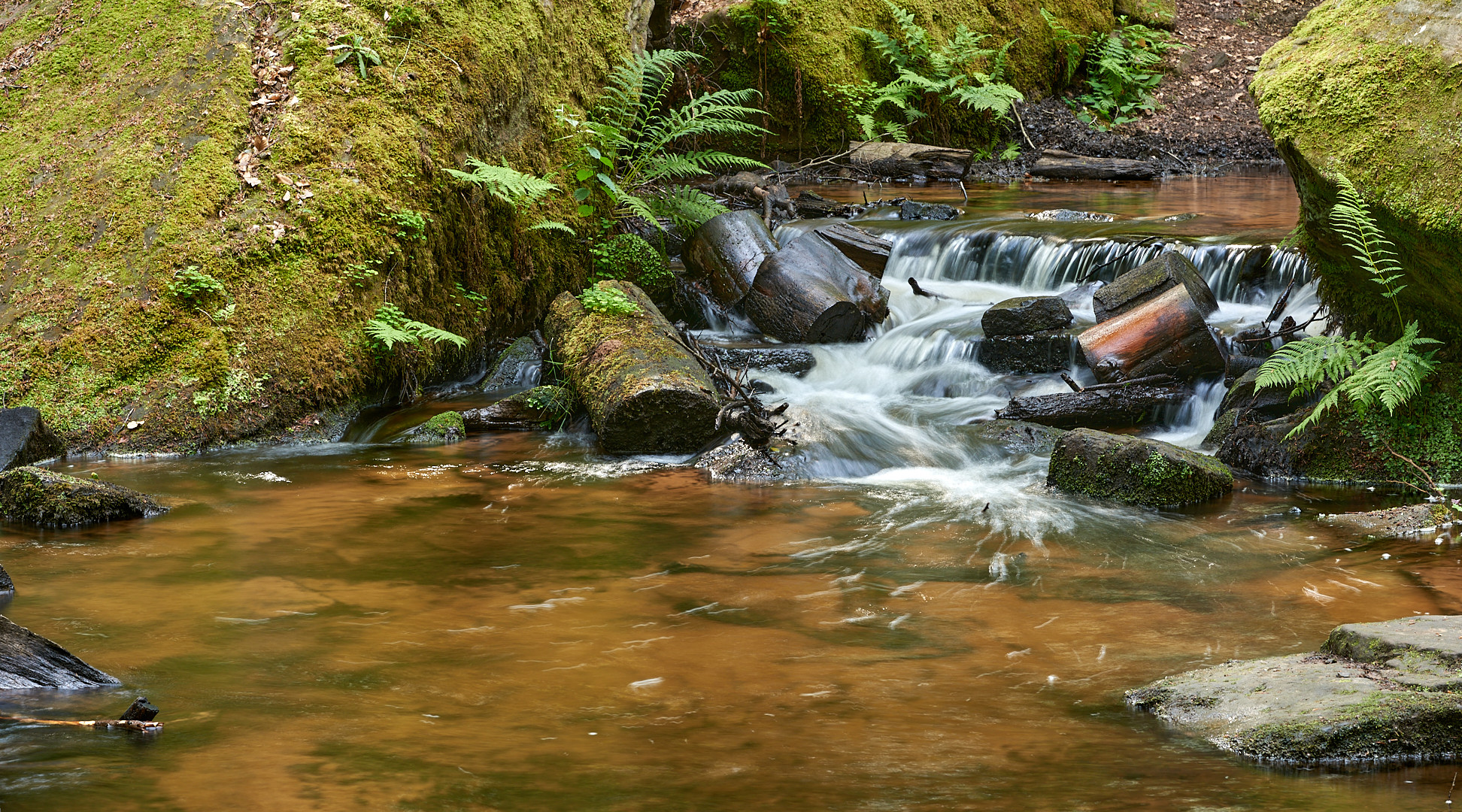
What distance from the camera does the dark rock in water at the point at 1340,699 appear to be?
316cm

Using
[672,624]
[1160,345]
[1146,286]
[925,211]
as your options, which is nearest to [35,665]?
[672,624]

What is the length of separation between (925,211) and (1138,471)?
6658 mm

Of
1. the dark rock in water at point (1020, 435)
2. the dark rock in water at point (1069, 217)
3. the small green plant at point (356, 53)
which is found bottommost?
the dark rock in water at point (1020, 435)

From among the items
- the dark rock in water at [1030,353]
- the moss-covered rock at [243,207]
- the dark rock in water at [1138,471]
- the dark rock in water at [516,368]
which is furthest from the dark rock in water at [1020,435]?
the moss-covered rock at [243,207]

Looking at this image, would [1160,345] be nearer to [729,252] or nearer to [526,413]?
[729,252]

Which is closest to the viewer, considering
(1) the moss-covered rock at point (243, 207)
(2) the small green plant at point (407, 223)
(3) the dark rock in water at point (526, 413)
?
(1) the moss-covered rock at point (243, 207)

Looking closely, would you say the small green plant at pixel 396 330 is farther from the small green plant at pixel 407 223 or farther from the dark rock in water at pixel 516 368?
the dark rock in water at pixel 516 368

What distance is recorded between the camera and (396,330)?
27.0 feet

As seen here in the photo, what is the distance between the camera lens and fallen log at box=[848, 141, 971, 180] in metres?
→ 15.5

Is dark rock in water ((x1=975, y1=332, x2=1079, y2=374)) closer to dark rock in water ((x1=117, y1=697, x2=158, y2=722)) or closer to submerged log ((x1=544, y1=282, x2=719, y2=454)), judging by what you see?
submerged log ((x1=544, y1=282, x2=719, y2=454))

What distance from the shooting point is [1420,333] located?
637cm

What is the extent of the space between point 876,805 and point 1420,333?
16.6 ft

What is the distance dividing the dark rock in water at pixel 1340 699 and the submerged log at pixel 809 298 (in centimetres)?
583

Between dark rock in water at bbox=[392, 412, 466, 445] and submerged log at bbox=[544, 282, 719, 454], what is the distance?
850mm
